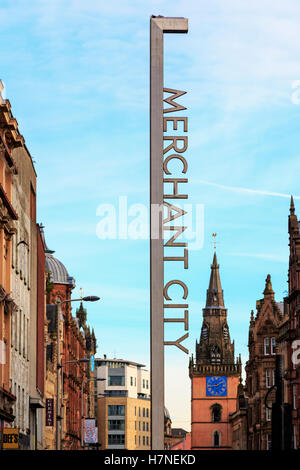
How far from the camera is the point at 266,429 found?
130 meters

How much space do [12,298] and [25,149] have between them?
13.9 m

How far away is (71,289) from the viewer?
154 m

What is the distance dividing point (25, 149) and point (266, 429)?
238 ft

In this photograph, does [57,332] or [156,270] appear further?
[57,332]

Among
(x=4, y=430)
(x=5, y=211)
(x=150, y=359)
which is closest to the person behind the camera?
(x=150, y=359)

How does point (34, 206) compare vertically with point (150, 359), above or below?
above

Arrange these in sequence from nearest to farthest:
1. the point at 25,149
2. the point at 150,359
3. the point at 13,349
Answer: the point at 150,359, the point at 13,349, the point at 25,149

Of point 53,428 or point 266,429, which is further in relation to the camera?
point 266,429

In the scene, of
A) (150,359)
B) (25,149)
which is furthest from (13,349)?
(150,359)

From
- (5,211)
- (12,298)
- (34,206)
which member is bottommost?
(12,298)
